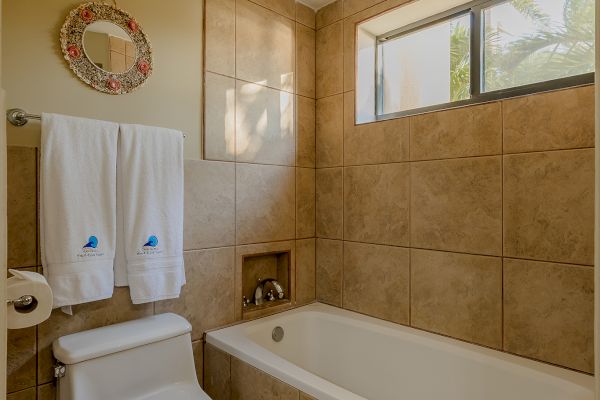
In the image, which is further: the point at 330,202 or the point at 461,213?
the point at 330,202

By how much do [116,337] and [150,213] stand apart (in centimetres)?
53

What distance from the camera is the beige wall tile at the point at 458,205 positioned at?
174 cm

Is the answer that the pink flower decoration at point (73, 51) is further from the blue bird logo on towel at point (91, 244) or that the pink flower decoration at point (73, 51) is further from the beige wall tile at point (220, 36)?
the blue bird logo on towel at point (91, 244)

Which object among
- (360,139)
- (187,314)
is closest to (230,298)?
(187,314)

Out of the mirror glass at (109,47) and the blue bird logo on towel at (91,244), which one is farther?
the mirror glass at (109,47)

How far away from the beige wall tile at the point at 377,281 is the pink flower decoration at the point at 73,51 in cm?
169

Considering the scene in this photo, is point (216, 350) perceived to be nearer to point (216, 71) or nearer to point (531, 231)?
point (216, 71)

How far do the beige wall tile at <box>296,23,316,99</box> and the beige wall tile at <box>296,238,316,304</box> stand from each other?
0.99 meters

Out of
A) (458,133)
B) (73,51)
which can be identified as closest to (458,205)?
(458,133)

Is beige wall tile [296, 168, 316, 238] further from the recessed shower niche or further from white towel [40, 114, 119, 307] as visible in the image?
white towel [40, 114, 119, 307]

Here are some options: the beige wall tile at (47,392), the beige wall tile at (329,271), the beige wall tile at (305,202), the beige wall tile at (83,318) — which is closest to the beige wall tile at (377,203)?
the beige wall tile at (329,271)

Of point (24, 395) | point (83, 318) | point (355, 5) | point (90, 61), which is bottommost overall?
point (24, 395)

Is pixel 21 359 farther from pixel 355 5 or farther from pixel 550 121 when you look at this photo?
pixel 355 5

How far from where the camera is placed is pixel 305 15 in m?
2.47
